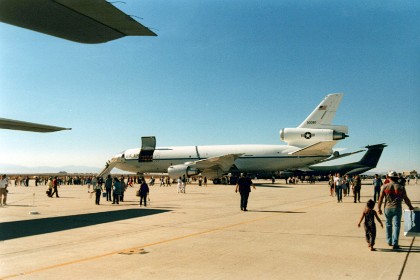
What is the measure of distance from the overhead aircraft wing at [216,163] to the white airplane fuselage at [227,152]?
2.31 m

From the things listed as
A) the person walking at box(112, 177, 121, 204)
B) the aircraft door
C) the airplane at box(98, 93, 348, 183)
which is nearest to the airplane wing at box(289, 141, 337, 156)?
the airplane at box(98, 93, 348, 183)

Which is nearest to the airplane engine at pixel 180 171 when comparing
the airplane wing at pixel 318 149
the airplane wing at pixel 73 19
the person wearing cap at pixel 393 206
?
the airplane wing at pixel 318 149

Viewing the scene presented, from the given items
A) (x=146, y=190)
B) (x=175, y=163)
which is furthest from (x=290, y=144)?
(x=146, y=190)

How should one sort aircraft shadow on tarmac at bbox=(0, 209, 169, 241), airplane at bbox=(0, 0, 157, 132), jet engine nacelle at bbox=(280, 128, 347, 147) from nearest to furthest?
1. aircraft shadow on tarmac at bbox=(0, 209, 169, 241)
2. airplane at bbox=(0, 0, 157, 132)
3. jet engine nacelle at bbox=(280, 128, 347, 147)

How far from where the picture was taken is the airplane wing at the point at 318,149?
42531 millimetres

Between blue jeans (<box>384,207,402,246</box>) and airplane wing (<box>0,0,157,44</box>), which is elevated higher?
airplane wing (<box>0,0,157,44</box>)

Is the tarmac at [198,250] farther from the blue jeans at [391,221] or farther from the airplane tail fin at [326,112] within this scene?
the airplane tail fin at [326,112]

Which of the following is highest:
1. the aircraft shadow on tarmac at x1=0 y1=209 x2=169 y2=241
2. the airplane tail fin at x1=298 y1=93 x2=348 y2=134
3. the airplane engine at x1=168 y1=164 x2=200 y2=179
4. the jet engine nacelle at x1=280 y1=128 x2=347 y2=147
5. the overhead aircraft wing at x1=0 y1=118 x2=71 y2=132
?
the airplane tail fin at x1=298 y1=93 x2=348 y2=134

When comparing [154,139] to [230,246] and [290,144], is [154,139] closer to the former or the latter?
[290,144]

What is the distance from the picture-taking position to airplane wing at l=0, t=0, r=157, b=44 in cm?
1280

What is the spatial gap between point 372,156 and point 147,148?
33333mm

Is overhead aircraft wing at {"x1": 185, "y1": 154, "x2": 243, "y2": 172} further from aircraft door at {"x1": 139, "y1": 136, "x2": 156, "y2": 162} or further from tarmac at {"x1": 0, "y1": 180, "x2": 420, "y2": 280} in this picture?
tarmac at {"x1": 0, "y1": 180, "x2": 420, "y2": 280}

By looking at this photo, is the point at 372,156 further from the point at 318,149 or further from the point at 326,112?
the point at 318,149

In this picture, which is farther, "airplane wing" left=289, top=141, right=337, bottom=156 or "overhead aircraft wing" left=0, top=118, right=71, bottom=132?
"airplane wing" left=289, top=141, right=337, bottom=156
